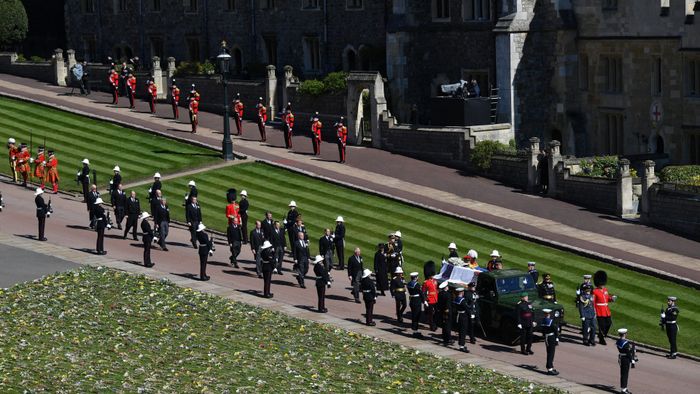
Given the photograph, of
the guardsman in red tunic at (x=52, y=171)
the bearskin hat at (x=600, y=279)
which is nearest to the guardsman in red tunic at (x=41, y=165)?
the guardsman in red tunic at (x=52, y=171)

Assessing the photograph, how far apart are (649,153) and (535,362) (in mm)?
24835

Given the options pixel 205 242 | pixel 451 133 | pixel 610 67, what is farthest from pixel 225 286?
pixel 610 67

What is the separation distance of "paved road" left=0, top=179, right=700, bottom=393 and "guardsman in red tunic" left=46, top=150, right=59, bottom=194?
2.40 ft

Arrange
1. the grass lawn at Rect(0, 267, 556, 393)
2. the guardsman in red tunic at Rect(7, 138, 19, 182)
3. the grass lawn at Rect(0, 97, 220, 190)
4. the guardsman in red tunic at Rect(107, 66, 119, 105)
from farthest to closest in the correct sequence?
the guardsman in red tunic at Rect(107, 66, 119, 105) → the grass lawn at Rect(0, 97, 220, 190) → the guardsman in red tunic at Rect(7, 138, 19, 182) → the grass lawn at Rect(0, 267, 556, 393)

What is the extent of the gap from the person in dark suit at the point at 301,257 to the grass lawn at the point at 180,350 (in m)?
3.81

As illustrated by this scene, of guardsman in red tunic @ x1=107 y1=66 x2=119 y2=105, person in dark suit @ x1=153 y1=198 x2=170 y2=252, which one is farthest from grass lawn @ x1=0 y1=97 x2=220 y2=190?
person in dark suit @ x1=153 y1=198 x2=170 y2=252

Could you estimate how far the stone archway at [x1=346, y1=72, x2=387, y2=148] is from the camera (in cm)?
6406

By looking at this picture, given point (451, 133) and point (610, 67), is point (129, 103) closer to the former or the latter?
point (451, 133)

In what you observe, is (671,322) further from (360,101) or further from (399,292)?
(360,101)

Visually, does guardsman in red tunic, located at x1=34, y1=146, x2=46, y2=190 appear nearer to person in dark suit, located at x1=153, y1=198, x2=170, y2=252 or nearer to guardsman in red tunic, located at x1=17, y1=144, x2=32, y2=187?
guardsman in red tunic, located at x1=17, y1=144, x2=32, y2=187

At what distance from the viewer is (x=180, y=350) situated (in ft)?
113

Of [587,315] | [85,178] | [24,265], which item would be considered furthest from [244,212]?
[587,315]

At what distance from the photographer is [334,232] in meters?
47.9

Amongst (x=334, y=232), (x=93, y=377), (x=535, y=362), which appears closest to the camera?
(x=93, y=377)
